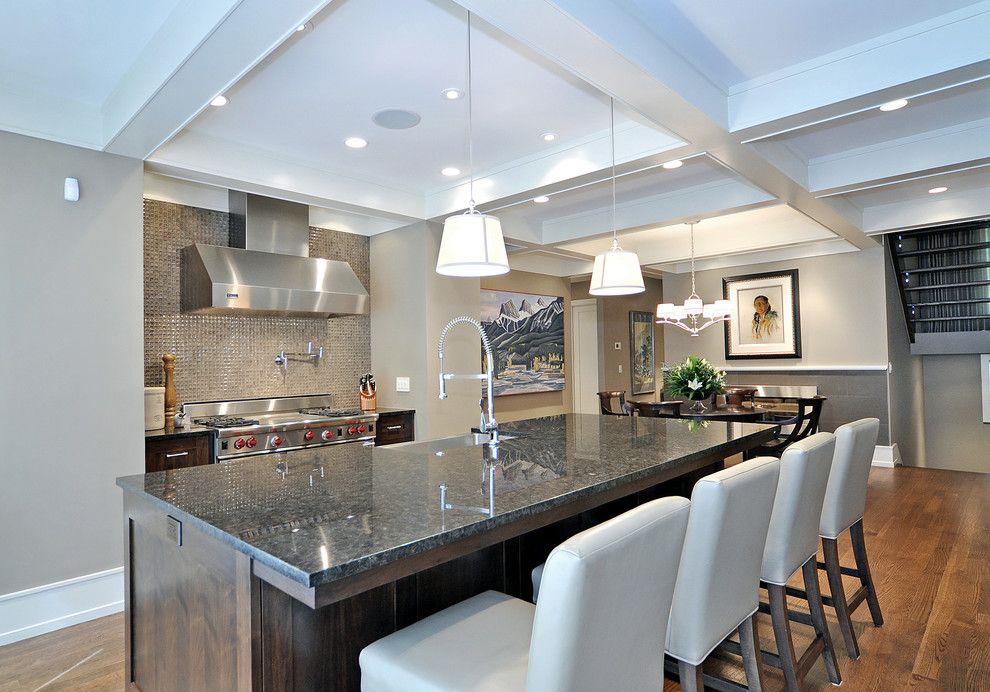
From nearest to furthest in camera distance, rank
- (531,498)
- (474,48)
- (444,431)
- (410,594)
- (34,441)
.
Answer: (531,498)
(410,594)
(474,48)
(34,441)
(444,431)

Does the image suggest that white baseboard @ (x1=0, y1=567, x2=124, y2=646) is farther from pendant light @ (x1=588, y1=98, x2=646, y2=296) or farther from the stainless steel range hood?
pendant light @ (x1=588, y1=98, x2=646, y2=296)

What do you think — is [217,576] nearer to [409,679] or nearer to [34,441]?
[409,679]

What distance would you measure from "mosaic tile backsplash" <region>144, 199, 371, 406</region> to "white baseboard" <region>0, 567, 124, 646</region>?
1.27m

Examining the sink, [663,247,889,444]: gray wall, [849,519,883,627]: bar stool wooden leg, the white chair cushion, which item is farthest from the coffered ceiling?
[663,247,889,444]: gray wall

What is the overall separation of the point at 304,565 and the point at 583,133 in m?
3.05

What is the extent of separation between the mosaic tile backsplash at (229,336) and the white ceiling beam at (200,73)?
3.01 feet

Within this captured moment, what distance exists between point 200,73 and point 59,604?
2.57 m

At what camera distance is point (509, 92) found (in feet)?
9.59

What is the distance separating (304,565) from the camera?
1067mm

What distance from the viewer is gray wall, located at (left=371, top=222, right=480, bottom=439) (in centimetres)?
462

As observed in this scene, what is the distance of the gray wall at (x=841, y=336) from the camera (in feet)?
20.5

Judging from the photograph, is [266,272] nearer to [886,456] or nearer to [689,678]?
[689,678]

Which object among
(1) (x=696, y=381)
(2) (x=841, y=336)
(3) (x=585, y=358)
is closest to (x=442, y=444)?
(1) (x=696, y=381)

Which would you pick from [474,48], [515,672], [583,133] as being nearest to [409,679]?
[515,672]
